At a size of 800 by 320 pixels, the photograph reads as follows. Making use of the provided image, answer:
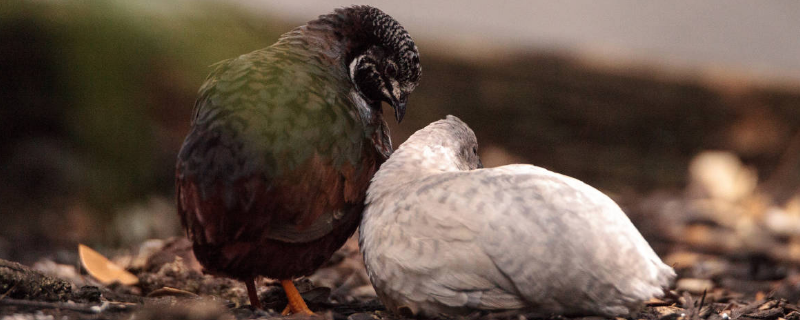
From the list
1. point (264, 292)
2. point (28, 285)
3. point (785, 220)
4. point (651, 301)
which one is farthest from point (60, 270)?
point (785, 220)

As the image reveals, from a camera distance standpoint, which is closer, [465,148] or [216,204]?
[216,204]

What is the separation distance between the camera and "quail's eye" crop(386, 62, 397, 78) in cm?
217

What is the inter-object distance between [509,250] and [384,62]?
0.73m

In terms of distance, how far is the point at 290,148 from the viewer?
6.25 ft

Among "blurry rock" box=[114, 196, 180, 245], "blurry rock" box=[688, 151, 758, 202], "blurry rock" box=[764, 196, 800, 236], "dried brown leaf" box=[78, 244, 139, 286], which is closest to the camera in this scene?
"dried brown leaf" box=[78, 244, 139, 286]

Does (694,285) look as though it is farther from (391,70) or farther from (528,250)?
(391,70)

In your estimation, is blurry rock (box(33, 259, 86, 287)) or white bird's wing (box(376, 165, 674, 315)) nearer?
white bird's wing (box(376, 165, 674, 315))

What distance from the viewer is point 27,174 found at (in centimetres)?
429

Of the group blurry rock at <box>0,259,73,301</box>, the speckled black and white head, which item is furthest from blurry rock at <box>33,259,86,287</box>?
the speckled black and white head

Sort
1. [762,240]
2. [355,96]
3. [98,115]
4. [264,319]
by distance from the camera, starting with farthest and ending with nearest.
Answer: [98,115], [762,240], [355,96], [264,319]

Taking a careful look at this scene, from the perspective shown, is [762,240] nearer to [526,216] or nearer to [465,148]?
[465,148]

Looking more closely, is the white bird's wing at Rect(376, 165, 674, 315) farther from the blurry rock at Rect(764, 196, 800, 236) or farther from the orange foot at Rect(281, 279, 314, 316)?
the blurry rock at Rect(764, 196, 800, 236)

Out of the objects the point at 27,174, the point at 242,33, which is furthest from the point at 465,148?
the point at 27,174

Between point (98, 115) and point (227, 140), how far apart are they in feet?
8.56
